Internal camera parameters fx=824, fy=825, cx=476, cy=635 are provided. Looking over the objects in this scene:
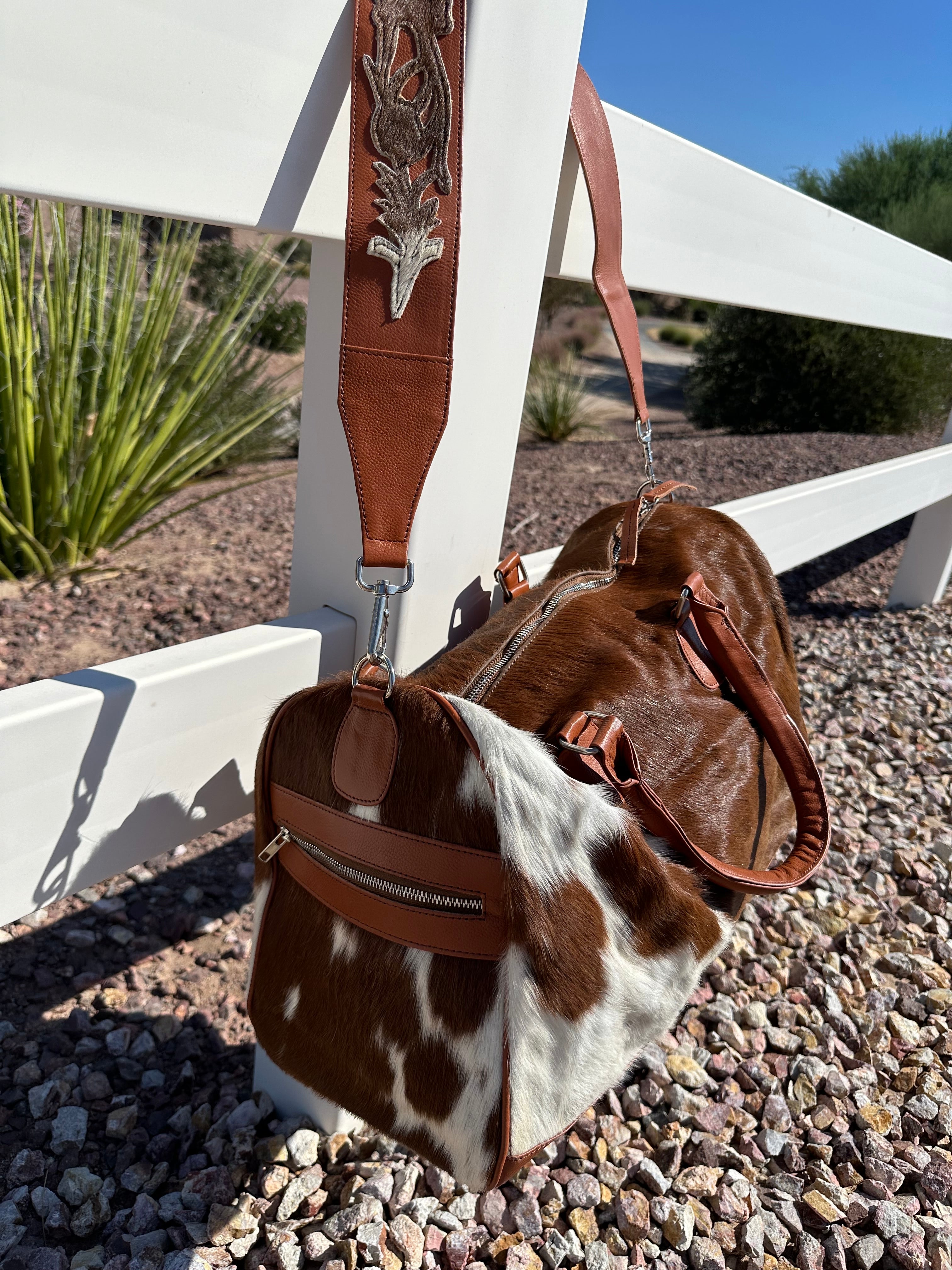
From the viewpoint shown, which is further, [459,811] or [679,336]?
[679,336]

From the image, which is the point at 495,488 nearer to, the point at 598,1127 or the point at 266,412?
the point at 598,1127

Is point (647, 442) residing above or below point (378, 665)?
above

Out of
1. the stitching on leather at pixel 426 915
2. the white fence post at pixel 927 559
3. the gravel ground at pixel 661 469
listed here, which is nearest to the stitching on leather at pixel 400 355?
the stitching on leather at pixel 426 915

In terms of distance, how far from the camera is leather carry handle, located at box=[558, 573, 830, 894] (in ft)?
2.43

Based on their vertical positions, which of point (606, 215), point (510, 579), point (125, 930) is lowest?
point (125, 930)

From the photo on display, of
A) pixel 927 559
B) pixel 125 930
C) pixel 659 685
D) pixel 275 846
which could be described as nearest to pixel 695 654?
pixel 659 685

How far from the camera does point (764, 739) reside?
0.97m

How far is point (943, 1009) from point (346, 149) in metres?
1.76

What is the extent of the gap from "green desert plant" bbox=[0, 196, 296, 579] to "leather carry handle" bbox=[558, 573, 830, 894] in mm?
1961

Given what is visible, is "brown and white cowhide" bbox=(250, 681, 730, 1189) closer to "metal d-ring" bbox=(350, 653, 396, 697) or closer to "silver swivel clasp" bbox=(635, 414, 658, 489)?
"metal d-ring" bbox=(350, 653, 396, 697)

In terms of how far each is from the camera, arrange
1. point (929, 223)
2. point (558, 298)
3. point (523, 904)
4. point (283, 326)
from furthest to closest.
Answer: point (558, 298)
point (929, 223)
point (283, 326)
point (523, 904)

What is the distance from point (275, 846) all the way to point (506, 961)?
282 mm

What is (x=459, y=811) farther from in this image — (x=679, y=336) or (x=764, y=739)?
(x=679, y=336)

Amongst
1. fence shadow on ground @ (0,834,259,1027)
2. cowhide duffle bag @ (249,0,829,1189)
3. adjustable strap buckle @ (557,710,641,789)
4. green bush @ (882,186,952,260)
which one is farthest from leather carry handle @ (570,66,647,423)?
green bush @ (882,186,952,260)
